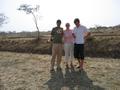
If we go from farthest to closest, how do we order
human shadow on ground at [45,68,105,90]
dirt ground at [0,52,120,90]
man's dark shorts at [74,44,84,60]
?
man's dark shorts at [74,44,84,60], dirt ground at [0,52,120,90], human shadow on ground at [45,68,105,90]

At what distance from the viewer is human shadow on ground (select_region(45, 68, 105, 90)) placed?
34.8 feet

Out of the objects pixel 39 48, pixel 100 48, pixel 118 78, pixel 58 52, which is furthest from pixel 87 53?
pixel 118 78

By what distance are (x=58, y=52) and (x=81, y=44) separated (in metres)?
1.16

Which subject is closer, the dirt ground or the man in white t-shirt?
the dirt ground

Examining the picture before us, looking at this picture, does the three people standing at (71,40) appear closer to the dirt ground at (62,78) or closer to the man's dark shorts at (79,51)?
the man's dark shorts at (79,51)

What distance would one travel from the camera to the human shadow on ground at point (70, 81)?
1061cm

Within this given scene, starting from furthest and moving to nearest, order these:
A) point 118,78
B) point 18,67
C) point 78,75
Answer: point 18,67
point 78,75
point 118,78

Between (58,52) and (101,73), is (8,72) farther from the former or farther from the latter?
(101,73)

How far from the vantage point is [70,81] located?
11.5 m

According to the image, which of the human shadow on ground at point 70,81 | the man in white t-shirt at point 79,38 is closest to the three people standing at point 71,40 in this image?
the man in white t-shirt at point 79,38

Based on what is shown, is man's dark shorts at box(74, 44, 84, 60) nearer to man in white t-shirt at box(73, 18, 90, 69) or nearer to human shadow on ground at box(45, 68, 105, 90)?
man in white t-shirt at box(73, 18, 90, 69)

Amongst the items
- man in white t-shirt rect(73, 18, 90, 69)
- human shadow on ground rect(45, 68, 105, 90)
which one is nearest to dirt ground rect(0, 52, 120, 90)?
human shadow on ground rect(45, 68, 105, 90)

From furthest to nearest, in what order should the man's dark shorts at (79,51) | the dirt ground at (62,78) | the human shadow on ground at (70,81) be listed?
1. the man's dark shorts at (79,51)
2. the dirt ground at (62,78)
3. the human shadow on ground at (70,81)

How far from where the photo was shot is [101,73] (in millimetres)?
12648
